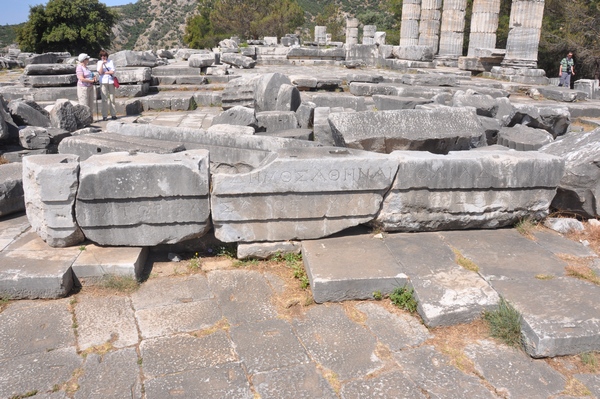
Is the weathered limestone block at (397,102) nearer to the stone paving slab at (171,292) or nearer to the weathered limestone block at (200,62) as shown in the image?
the stone paving slab at (171,292)

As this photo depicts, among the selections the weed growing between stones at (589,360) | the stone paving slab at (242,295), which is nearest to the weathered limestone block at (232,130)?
the stone paving slab at (242,295)

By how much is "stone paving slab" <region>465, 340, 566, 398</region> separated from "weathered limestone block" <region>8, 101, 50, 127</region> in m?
7.48

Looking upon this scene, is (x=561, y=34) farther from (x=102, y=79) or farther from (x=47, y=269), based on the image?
(x=47, y=269)

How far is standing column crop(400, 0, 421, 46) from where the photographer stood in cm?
2386

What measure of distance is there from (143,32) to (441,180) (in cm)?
7629

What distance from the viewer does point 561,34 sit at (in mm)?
24625

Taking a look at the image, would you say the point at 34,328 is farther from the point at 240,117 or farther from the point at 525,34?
the point at 525,34

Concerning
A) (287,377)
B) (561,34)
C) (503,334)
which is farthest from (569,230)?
(561,34)

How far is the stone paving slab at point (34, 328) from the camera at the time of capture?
10.5ft

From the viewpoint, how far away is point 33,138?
7.10m

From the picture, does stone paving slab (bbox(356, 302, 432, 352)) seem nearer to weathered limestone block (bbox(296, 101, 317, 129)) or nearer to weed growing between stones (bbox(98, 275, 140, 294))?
weed growing between stones (bbox(98, 275, 140, 294))

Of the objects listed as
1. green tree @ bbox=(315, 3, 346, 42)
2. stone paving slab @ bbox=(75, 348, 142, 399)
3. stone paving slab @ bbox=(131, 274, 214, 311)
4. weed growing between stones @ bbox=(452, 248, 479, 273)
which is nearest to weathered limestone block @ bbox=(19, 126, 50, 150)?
stone paving slab @ bbox=(131, 274, 214, 311)

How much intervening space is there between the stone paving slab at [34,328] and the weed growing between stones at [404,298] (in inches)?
88.3

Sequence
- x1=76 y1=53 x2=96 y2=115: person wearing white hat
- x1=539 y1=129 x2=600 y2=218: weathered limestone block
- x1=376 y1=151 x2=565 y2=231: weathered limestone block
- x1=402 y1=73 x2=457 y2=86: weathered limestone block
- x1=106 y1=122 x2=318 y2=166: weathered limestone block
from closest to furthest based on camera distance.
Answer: x1=376 y1=151 x2=565 y2=231: weathered limestone block → x1=539 y1=129 x2=600 y2=218: weathered limestone block → x1=106 y1=122 x2=318 y2=166: weathered limestone block → x1=76 y1=53 x2=96 y2=115: person wearing white hat → x1=402 y1=73 x2=457 y2=86: weathered limestone block
